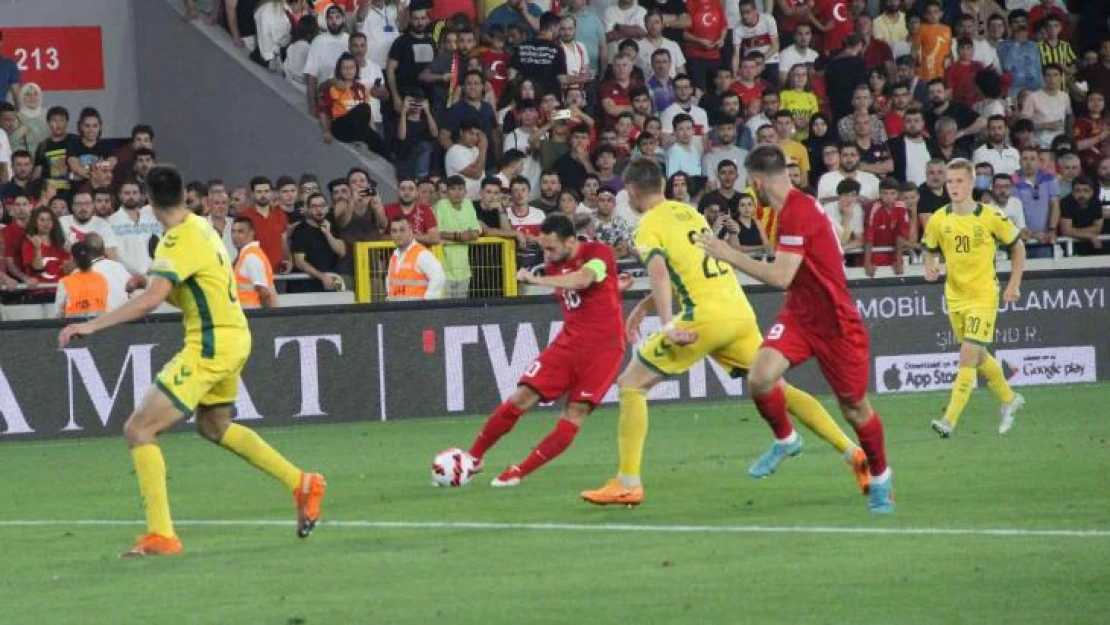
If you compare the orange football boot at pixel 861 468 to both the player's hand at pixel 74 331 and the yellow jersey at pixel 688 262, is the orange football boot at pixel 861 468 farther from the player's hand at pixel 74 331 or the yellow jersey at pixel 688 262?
the player's hand at pixel 74 331

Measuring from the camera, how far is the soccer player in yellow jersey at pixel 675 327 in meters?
13.8

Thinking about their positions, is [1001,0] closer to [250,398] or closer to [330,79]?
[330,79]

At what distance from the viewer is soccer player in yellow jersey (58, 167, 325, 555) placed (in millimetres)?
11781

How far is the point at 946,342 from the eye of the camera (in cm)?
2338

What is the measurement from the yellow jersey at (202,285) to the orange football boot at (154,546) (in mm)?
985

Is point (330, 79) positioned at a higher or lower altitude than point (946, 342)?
higher

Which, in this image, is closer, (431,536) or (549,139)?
(431,536)

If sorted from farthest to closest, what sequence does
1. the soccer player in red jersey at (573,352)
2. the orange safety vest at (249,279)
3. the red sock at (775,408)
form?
the orange safety vest at (249,279) → the soccer player in red jersey at (573,352) → the red sock at (775,408)

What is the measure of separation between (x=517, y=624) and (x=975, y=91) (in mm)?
20277

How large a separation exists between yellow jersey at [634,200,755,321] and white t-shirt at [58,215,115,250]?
8820mm

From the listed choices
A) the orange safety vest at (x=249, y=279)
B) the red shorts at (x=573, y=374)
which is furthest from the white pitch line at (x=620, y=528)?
the orange safety vest at (x=249, y=279)

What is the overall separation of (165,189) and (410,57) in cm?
1396

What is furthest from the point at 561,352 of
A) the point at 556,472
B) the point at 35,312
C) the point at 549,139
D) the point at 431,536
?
the point at 549,139

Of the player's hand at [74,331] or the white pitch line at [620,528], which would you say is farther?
the white pitch line at [620,528]
